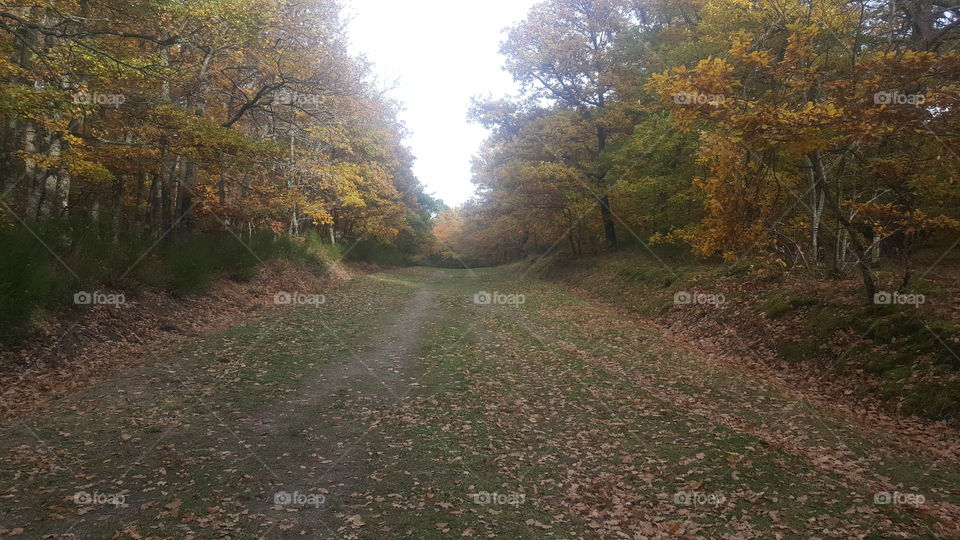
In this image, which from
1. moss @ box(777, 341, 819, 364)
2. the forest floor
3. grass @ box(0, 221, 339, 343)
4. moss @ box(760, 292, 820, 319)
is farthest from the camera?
moss @ box(760, 292, 820, 319)

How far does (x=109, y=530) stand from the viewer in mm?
4695

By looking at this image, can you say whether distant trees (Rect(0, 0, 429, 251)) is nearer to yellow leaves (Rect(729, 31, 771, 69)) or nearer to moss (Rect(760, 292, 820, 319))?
yellow leaves (Rect(729, 31, 771, 69))

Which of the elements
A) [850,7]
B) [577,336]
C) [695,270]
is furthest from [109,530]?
[695,270]

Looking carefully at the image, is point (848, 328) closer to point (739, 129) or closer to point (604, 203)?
point (739, 129)

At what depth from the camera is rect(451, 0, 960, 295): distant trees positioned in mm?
8469

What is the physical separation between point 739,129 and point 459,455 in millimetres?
7059

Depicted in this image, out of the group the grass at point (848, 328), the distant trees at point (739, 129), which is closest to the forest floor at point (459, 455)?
the grass at point (848, 328)

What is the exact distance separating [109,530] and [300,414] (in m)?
3.32

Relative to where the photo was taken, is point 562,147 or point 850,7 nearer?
point 850,7

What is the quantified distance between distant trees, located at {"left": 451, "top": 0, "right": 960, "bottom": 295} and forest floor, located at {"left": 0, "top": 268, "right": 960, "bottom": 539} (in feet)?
14.5

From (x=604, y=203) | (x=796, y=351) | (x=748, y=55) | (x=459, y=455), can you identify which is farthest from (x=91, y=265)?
(x=604, y=203)

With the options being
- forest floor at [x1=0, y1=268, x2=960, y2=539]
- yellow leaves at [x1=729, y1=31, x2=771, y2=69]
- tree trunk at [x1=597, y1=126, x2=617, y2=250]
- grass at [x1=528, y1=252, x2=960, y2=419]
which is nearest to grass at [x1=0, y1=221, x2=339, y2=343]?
forest floor at [x1=0, y1=268, x2=960, y2=539]

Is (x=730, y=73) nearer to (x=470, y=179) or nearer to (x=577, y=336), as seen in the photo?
(x=577, y=336)

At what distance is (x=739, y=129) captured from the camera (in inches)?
349
